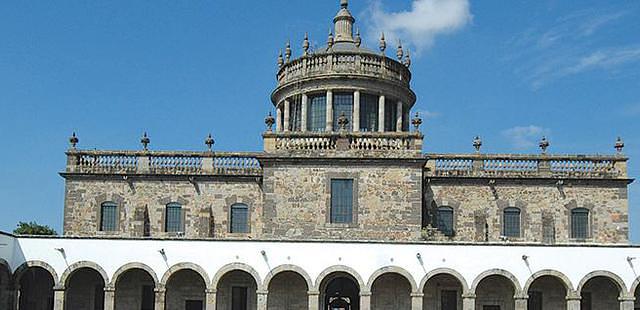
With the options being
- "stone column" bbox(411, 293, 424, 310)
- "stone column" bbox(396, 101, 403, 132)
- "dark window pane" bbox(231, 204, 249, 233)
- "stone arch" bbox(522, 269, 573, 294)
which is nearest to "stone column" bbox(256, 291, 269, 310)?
"dark window pane" bbox(231, 204, 249, 233)

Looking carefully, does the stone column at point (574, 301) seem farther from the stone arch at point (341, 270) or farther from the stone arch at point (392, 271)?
the stone arch at point (341, 270)

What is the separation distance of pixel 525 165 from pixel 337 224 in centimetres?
883

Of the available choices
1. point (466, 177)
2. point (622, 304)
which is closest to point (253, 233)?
point (466, 177)

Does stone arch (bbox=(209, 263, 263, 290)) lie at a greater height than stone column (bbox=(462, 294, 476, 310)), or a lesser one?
greater

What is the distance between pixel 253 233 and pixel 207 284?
182 inches

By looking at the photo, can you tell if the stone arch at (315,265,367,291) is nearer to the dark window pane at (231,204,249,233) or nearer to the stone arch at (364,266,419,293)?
the stone arch at (364,266,419,293)

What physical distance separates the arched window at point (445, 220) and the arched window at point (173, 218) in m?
11.1

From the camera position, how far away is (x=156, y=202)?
35250mm

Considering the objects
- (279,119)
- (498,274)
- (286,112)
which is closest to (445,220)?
(498,274)

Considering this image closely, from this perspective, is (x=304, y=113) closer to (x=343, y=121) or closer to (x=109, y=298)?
(x=343, y=121)

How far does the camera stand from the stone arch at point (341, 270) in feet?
100

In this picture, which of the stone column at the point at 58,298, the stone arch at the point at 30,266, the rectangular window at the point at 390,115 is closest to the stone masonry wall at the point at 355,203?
the rectangular window at the point at 390,115

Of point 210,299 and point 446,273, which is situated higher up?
point 446,273

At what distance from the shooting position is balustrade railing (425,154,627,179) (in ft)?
114
